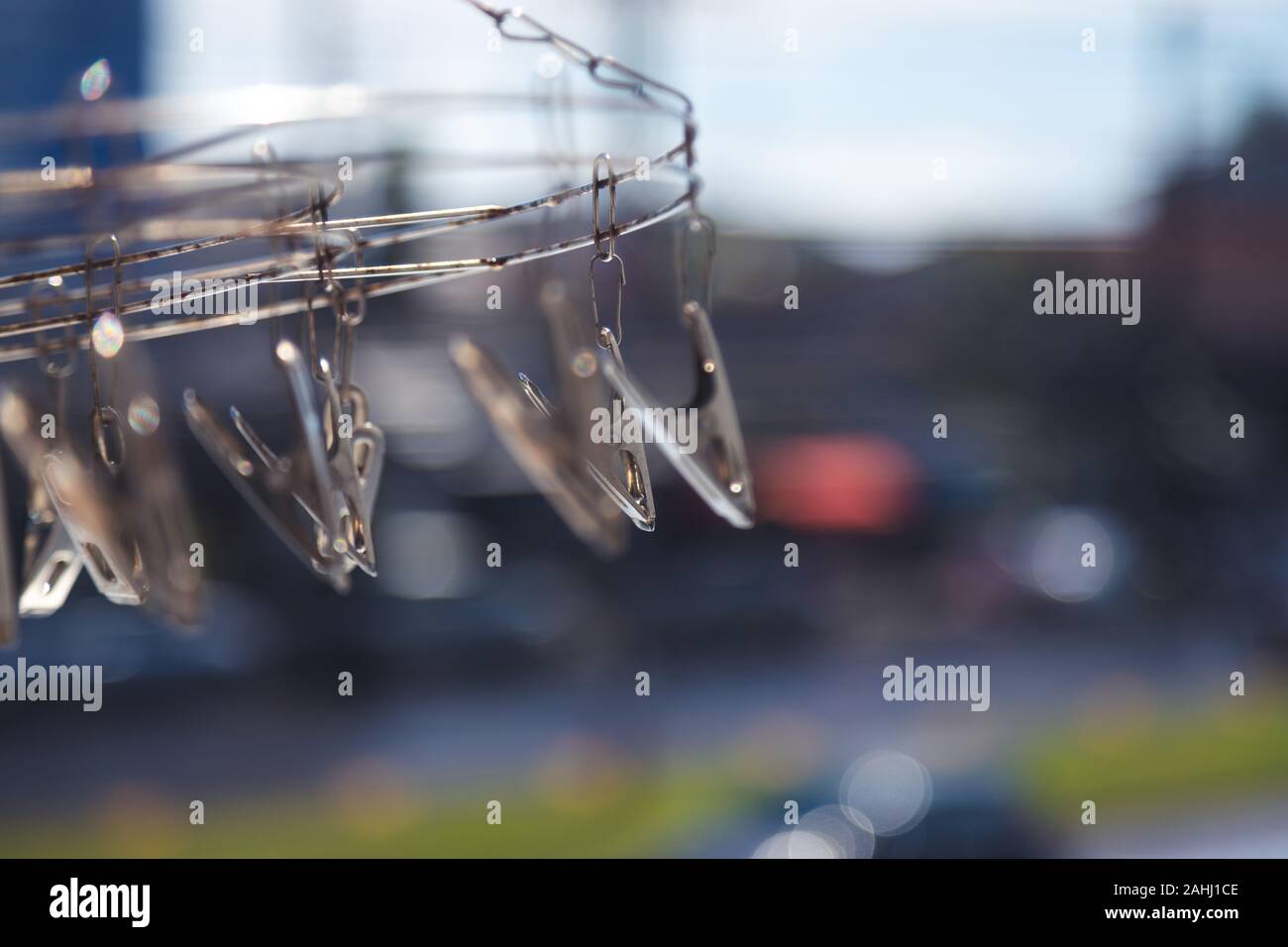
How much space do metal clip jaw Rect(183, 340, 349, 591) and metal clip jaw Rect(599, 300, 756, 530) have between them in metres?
0.14

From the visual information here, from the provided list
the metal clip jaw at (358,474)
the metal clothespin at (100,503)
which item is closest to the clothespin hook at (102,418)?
the metal clothespin at (100,503)

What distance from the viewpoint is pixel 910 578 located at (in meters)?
3.27

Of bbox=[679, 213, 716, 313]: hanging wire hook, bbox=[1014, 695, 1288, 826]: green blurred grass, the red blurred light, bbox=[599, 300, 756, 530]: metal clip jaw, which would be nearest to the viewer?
bbox=[599, 300, 756, 530]: metal clip jaw

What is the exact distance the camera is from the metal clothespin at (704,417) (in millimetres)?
441

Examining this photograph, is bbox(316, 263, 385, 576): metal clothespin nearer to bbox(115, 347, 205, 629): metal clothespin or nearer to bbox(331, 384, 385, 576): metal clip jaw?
bbox(331, 384, 385, 576): metal clip jaw

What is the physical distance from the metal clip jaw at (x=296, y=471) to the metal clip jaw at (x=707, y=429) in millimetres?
137

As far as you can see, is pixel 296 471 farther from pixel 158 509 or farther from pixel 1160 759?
pixel 1160 759

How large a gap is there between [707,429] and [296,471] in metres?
0.18

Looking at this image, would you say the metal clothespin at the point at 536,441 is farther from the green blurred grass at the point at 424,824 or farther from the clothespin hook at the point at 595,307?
the green blurred grass at the point at 424,824

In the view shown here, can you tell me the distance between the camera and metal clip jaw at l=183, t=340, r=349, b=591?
19.3 inches

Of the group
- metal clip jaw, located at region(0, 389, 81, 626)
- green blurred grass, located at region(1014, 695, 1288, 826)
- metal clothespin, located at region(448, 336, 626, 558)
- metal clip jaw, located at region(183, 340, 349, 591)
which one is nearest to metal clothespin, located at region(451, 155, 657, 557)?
metal clothespin, located at region(448, 336, 626, 558)

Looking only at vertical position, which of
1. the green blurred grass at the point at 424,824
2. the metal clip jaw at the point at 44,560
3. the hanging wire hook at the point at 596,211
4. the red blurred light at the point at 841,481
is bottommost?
the green blurred grass at the point at 424,824

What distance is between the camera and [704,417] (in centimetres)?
51
